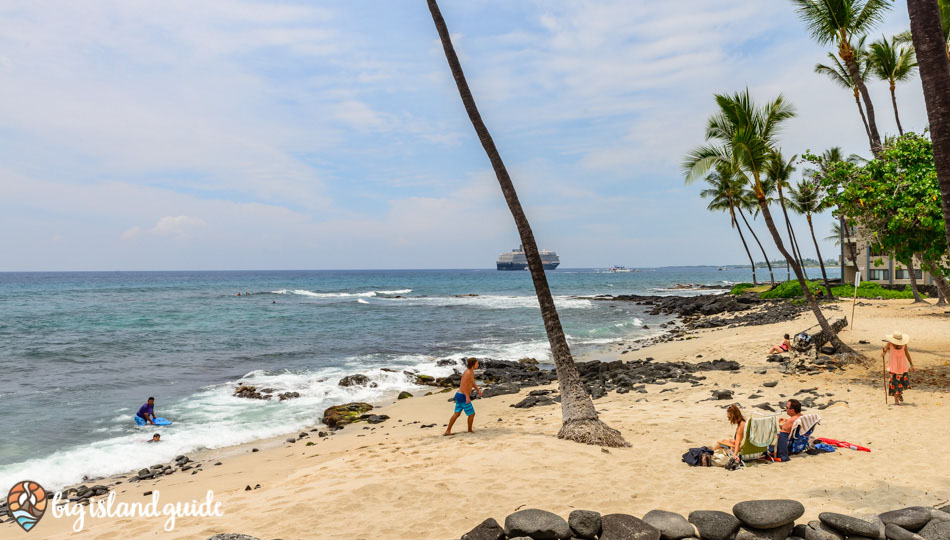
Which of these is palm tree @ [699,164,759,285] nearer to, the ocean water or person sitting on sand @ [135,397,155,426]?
the ocean water

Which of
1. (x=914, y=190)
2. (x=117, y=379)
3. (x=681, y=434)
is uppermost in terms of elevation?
(x=914, y=190)

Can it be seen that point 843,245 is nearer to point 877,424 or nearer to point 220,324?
point 877,424

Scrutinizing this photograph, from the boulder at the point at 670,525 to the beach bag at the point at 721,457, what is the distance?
2.54 metres

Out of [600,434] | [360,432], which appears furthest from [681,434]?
[360,432]

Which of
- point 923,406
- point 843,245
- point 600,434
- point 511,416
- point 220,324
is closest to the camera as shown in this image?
point 600,434

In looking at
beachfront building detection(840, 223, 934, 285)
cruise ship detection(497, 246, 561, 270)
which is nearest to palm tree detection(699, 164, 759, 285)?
beachfront building detection(840, 223, 934, 285)

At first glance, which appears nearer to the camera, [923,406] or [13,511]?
[13,511]

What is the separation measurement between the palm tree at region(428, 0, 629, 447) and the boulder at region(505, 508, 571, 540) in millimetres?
3528

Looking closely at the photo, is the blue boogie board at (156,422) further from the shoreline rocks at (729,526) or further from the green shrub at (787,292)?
the green shrub at (787,292)

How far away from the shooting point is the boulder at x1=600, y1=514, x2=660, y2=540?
4953 millimetres

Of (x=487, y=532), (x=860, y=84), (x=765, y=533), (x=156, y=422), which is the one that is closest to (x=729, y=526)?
(x=765, y=533)

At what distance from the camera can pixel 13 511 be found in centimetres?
809

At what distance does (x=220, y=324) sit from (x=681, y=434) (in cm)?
3317

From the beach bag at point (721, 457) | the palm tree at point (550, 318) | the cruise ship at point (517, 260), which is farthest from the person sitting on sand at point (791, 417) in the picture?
the cruise ship at point (517, 260)
